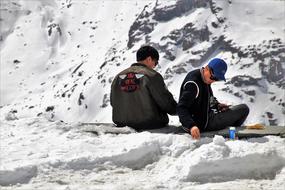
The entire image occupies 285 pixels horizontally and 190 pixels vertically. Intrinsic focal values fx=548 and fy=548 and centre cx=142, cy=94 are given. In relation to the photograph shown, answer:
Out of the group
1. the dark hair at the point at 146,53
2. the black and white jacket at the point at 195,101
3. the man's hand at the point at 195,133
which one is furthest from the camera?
the dark hair at the point at 146,53

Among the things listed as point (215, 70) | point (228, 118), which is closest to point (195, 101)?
point (215, 70)

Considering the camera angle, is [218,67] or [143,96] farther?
[143,96]

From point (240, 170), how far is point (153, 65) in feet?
→ 10.1

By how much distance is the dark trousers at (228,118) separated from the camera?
866cm

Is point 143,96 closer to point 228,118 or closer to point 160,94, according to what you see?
point 160,94

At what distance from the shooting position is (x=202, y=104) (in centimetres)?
853

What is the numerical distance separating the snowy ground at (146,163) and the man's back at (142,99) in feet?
3.30

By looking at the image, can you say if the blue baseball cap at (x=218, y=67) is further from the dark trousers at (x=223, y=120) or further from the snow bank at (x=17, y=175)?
the snow bank at (x=17, y=175)

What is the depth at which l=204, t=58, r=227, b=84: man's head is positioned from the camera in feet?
26.9

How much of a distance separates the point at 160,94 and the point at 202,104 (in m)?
0.76

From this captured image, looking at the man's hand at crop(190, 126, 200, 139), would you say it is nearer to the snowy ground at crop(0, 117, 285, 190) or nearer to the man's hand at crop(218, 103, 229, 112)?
the snowy ground at crop(0, 117, 285, 190)

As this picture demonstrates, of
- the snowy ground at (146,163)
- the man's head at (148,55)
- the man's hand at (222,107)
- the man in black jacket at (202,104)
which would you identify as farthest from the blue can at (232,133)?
the man's head at (148,55)

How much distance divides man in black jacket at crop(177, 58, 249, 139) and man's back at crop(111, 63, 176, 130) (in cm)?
48

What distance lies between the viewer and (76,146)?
7781mm
